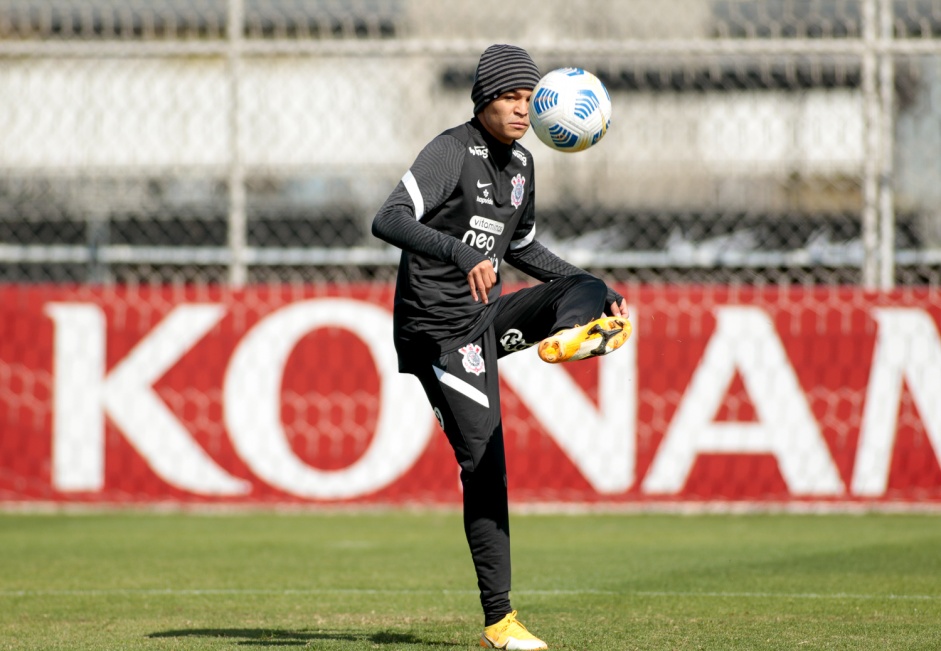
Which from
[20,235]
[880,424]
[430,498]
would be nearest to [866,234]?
[880,424]

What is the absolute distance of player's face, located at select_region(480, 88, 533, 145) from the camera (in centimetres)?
502

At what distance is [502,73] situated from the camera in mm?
4977

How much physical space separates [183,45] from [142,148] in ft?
4.31

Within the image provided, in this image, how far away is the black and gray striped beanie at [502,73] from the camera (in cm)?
498

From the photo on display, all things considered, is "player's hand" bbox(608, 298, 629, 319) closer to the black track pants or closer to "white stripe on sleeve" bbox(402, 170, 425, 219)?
the black track pants

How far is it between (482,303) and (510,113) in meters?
0.69

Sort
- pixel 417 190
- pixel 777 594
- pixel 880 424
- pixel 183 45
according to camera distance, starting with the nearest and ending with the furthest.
Result: pixel 417 190
pixel 777 594
pixel 880 424
pixel 183 45

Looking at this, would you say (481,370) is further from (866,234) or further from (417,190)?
(866,234)

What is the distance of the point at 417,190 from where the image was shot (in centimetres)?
486

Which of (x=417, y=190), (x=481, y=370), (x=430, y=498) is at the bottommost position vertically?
(x=430, y=498)

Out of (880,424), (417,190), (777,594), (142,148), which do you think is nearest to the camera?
(417,190)

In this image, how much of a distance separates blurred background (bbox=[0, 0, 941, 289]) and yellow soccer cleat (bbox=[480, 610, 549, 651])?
488 centimetres

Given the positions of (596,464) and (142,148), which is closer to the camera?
(596,464)

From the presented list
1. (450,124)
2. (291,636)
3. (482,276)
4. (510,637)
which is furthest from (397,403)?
(482,276)
